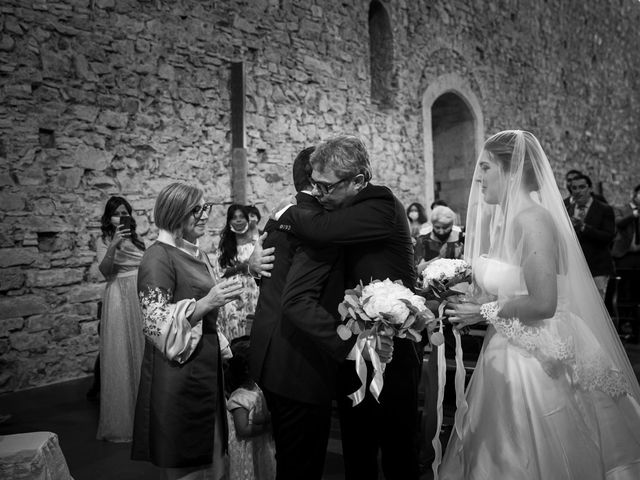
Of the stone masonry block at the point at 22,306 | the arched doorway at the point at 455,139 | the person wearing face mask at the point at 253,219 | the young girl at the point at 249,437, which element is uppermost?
the arched doorway at the point at 455,139

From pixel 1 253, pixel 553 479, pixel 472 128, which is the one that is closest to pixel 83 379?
pixel 1 253

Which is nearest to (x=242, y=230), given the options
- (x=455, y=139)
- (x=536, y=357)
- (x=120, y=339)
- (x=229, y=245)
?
(x=229, y=245)

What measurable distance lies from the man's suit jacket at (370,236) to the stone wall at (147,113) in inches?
169

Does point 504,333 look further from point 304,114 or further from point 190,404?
point 304,114

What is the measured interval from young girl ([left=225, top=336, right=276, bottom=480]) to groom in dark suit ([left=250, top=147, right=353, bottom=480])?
23.6 inches

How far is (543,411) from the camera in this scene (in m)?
1.98

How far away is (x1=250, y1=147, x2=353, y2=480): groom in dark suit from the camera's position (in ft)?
5.91

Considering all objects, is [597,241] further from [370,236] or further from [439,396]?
[370,236]

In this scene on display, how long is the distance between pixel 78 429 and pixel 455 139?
10.2 m

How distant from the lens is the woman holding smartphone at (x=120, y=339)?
3721 mm

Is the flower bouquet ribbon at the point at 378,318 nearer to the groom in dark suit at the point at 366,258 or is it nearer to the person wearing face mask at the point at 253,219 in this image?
the groom in dark suit at the point at 366,258

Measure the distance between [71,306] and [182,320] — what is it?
386 centimetres

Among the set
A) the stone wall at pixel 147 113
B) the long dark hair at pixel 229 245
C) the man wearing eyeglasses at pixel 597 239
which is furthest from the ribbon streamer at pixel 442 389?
the stone wall at pixel 147 113

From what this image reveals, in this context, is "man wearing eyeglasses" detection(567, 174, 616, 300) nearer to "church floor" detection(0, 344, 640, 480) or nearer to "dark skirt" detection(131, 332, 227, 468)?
"church floor" detection(0, 344, 640, 480)
